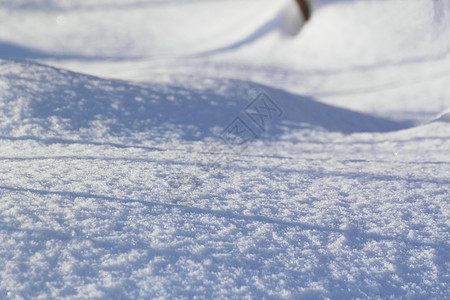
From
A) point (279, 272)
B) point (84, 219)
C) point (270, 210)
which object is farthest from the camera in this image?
point (270, 210)

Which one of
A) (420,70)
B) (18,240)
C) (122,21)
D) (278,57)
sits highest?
(122,21)

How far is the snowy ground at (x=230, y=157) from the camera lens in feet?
3.50

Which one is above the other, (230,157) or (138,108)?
(138,108)

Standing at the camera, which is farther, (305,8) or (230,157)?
(305,8)

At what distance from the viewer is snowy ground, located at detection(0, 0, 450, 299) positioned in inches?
42.0

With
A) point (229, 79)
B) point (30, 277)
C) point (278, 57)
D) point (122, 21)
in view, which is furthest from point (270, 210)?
point (122, 21)

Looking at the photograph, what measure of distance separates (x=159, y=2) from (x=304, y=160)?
2.78 m

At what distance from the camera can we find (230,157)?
182cm

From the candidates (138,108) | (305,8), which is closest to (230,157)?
(138,108)

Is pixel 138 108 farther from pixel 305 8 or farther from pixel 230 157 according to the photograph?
pixel 305 8

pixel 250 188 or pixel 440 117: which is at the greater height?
pixel 440 117

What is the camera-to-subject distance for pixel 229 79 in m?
2.66

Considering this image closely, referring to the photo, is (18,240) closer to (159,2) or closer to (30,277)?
(30,277)

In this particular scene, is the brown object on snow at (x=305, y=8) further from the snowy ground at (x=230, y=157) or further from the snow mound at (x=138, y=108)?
the snow mound at (x=138, y=108)
